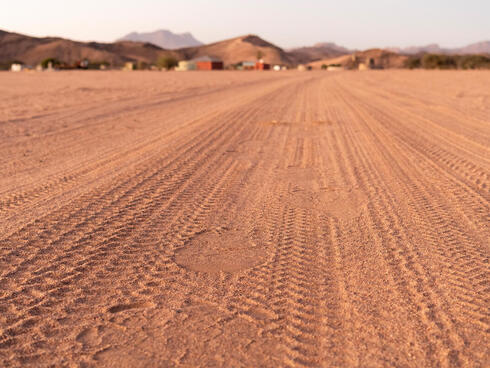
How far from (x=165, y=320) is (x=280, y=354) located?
34.9 inches

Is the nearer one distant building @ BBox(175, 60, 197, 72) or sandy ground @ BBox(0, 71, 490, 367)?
sandy ground @ BBox(0, 71, 490, 367)

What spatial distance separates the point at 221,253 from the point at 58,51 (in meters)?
166

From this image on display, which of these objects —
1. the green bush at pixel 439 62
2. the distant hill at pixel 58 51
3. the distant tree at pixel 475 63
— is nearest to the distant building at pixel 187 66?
the green bush at pixel 439 62

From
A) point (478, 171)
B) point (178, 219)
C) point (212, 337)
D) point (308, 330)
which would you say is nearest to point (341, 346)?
point (308, 330)

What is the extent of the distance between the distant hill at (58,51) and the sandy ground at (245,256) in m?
143

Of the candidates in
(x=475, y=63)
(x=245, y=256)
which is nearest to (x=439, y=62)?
(x=475, y=63)

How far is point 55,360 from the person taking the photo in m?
2.88

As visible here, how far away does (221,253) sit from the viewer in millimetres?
4516

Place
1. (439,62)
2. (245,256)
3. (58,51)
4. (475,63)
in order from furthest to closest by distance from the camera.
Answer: (58,51), (439,62), (475,63), (245,256)

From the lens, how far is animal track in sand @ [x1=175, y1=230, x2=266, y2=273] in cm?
422

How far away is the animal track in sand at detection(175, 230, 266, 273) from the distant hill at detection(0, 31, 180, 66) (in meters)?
146

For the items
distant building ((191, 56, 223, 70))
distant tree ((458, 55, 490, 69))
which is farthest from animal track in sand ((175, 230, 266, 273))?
distant building ((191, 56, 223, 70))

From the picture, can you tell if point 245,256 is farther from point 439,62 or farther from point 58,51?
point 58,51

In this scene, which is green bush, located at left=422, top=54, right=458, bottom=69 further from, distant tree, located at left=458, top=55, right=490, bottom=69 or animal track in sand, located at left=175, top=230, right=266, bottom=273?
animal track in sand, located at left=175, top=230, right=266, bottom=273
